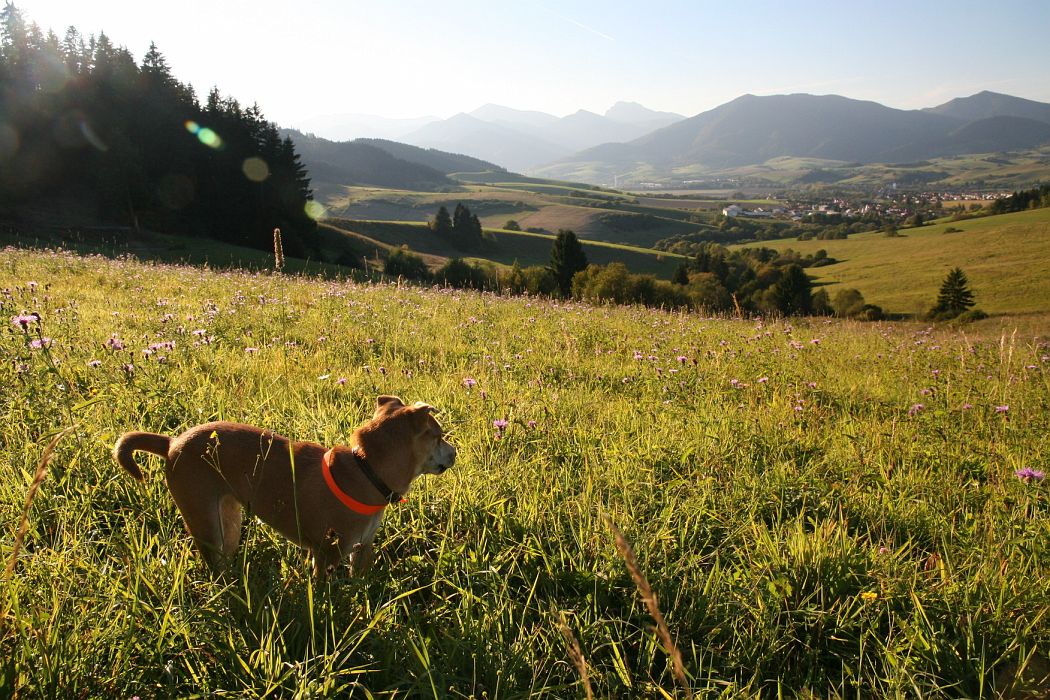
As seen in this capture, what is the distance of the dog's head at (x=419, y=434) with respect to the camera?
2.87 m

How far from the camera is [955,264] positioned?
9175 cm

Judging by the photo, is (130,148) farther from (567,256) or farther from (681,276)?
(681,276)

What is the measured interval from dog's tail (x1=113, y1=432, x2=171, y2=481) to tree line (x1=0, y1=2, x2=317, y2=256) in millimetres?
55157

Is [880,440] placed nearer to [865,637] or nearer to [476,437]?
[865,637]

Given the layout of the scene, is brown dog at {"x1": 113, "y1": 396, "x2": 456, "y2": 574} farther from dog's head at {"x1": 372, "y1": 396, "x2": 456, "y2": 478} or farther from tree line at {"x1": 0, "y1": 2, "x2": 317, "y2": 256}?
tree line at {"x1": 0, "y1": 2, "x2": 317, "y2": 256}

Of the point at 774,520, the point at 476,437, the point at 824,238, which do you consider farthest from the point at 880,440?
the point at 824,238

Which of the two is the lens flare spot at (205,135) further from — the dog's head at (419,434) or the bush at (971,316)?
the bush at (971,316)

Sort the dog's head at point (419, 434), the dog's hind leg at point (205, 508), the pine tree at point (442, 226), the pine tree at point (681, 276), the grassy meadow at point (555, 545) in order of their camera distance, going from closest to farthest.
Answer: the grassy meadow at point (555, 545) < the dog's hind leg at point (205, 508) < the dog's head at point (419, 434) < the pine tree at point (681, 276) < the pine tree at point (442, 226)

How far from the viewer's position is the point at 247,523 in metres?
3.00

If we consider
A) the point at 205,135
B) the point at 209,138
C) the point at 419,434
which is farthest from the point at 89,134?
the point at 419,434

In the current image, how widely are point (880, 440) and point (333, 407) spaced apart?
4.88m

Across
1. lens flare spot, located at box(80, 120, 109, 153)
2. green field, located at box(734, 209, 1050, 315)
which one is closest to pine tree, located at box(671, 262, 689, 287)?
green field, located at box(734, 209, 1050, 315)

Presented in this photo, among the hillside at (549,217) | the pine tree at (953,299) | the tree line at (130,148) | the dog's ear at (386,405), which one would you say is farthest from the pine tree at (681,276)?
the dog's ear at (386,405)

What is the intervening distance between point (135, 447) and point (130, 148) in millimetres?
58214
